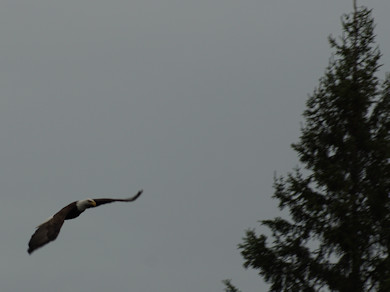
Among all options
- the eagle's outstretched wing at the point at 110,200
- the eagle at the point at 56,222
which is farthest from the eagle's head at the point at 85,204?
the eagle's outstretched wing at the point at 110,200

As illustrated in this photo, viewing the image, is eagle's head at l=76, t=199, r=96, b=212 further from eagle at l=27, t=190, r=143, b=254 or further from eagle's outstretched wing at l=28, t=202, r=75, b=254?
eagle's outstretched wing at l=28, t=202, r=75, b=254

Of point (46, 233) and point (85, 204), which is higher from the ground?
point (85, 204)

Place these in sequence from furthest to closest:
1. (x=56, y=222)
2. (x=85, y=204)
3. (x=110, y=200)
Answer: (x=110, y=200) → (x=85, y=204) → (x=56, y=222)

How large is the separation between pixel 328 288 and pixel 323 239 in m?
0.92

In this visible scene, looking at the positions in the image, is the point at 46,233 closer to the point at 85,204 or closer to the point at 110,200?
the point at 85,204

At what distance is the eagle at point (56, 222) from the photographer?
32.7 m

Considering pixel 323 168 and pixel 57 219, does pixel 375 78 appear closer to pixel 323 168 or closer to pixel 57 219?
pixel 323 168

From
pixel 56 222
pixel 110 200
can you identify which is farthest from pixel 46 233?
pixel 110 200

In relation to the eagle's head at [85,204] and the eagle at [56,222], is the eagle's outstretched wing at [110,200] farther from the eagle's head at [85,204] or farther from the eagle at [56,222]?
the eagle's head at [85,204]

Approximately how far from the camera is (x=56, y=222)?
111 feet

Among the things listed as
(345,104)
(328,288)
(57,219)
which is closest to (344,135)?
(345,104)

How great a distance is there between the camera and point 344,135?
33969mm

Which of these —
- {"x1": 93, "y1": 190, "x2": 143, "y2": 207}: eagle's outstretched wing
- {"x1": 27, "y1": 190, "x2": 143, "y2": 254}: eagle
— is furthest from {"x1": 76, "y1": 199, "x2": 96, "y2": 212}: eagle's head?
{"x1": 93, "y1": 190, "x2": 143, "y2": 207}: eagle's outstretched wing

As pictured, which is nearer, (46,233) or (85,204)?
(46,233)
